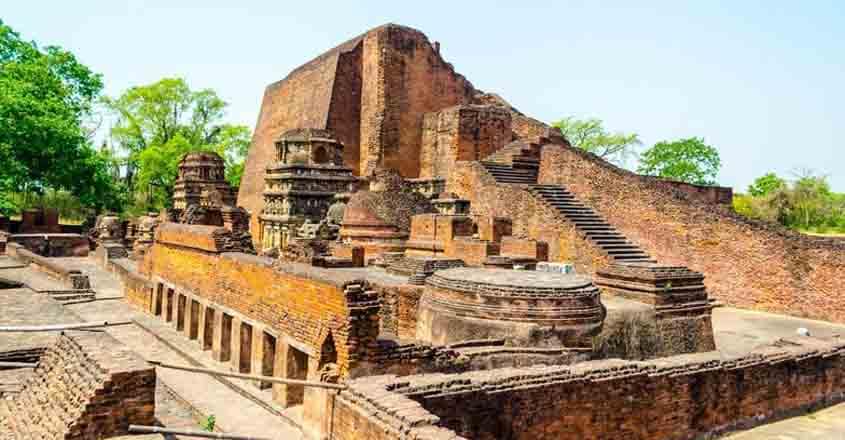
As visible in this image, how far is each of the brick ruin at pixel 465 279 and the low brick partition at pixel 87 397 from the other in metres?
1.55

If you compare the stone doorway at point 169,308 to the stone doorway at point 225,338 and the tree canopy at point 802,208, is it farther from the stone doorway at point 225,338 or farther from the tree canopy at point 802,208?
the tree canopy at point 802,208

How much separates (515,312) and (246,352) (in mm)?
4151

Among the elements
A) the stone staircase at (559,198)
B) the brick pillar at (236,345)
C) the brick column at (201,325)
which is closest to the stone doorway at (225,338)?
the brick pillar at (236,345)

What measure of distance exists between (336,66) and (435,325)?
19.3 meters

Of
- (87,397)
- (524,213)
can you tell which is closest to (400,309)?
(87,397)

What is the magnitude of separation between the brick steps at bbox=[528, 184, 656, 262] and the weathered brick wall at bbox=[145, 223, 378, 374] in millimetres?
8369

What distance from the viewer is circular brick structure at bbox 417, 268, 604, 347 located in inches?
307

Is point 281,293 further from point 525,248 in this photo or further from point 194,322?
point 525,248

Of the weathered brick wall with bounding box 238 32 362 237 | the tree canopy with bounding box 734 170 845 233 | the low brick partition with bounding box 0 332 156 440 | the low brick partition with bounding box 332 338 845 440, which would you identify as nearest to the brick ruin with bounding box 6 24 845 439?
the low brick partition with bounding box 332 338 845 440

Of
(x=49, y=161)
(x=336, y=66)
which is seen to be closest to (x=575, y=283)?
(x=336, y=66)

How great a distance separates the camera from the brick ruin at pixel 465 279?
239 inches

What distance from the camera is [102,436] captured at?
440 centimetres

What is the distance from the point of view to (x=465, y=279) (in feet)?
27.8

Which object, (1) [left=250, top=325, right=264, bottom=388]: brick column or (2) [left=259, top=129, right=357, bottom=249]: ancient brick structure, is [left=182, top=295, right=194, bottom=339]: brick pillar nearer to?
(1) [left=250, top=325, right=264, bottom=388]: brick column
